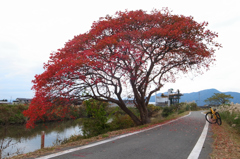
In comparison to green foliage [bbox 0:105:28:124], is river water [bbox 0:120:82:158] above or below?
below

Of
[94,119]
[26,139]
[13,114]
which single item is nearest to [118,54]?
[94,119]

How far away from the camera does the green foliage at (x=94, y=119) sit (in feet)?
38.6

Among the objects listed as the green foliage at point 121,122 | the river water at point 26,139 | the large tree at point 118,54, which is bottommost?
the river water at point 26,139

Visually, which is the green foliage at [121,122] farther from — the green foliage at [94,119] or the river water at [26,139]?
the river water at [26,139]

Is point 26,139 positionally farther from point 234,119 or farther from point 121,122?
point 234,119

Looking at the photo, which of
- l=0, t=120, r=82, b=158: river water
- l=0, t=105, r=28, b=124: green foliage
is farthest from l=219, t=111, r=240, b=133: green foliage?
l=0, t=105, r=28, b=124: green foliage

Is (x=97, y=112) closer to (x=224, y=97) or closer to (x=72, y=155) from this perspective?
(x=72, y=155)

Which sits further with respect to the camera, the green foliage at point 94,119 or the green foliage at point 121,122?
the green foliage at point 121,122

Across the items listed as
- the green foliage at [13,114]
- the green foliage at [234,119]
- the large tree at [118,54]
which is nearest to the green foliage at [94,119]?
the large tree at [118,54]

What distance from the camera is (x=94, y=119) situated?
1204 cm

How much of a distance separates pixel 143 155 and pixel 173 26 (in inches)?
319

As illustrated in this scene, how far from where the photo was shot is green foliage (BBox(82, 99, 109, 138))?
11.8 meters

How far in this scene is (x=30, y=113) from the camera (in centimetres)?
862

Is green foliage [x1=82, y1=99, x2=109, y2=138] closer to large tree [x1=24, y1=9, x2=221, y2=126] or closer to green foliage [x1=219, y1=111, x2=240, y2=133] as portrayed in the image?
large tree [x1=24, y1=9, x2=221, y2=126]
